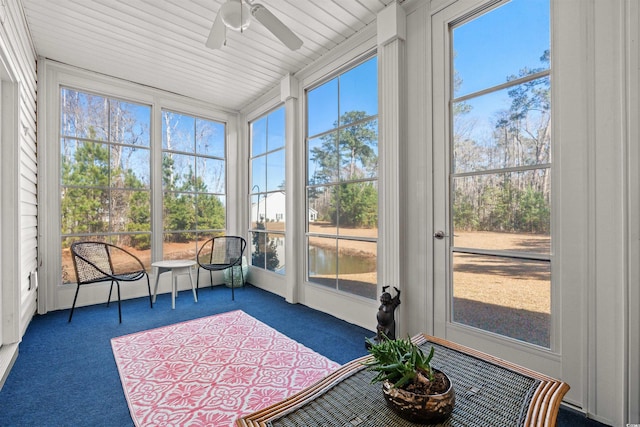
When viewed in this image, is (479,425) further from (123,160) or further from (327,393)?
(123,160)

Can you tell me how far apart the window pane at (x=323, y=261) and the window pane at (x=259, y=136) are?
5.93ft

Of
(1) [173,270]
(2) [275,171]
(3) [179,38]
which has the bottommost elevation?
(1) [173,270]

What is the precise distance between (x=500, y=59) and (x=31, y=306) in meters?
4.75

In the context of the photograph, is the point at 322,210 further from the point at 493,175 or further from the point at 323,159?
the point at 493,175

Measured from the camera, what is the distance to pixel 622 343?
155cm

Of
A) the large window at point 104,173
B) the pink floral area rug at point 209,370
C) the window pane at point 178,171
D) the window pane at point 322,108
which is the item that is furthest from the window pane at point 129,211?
the window pane at point 322,108

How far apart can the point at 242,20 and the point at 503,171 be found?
6.45 ft

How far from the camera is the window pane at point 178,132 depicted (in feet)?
14.4

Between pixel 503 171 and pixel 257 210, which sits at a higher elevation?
pixel 503 171

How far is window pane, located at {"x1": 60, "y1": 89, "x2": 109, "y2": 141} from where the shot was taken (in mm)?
3668

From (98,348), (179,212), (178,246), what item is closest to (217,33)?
(98,348)

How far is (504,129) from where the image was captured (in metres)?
2.12

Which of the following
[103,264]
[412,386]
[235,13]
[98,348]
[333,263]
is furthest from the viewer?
[103,264]

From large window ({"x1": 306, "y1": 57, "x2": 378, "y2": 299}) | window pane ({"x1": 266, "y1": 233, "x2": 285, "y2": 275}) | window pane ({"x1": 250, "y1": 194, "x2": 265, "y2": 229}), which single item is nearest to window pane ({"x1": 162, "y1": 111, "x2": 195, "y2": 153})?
window pane ({"x1": 250, "y1": 194, "x2": 265, "y2": 229})
